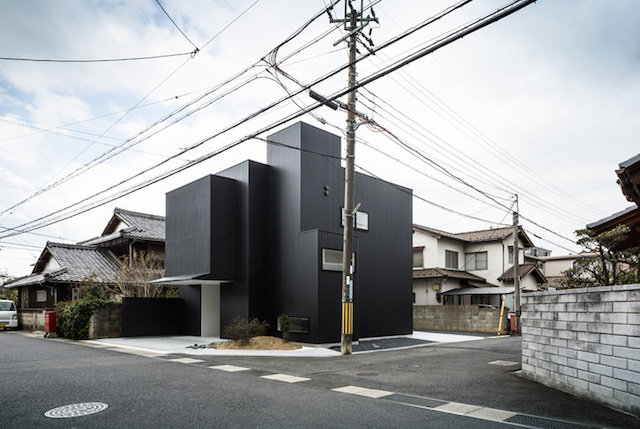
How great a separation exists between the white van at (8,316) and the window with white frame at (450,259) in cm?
2698

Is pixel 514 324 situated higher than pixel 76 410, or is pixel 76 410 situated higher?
pixel 76 410

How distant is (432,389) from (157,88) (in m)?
9.91

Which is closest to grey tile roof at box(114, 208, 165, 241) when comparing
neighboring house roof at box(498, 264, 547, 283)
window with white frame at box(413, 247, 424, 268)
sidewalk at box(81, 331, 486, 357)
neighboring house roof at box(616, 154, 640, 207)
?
sidewalk at box(81, 331, 486, 357)

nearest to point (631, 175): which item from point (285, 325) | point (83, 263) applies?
point (285, 325)

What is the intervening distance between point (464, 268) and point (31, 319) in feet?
91.7

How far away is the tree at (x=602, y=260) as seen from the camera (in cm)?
964

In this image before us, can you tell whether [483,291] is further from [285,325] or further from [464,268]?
[285,325]

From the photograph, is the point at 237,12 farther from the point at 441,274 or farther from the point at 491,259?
the point at 491,259

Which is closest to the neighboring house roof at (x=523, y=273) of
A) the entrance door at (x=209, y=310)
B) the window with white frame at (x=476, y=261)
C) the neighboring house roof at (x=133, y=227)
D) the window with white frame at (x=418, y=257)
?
the window with white frame at (x=476, y=261)

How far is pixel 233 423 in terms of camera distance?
586 cm

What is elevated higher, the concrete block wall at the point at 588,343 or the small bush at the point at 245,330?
the concrete block wall at the point at 588,343

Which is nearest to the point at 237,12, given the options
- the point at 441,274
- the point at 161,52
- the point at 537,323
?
the point at 161,52

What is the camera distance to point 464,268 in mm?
32781

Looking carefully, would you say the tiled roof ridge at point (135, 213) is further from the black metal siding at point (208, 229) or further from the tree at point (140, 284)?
the black metal siding at point (208, 229)
